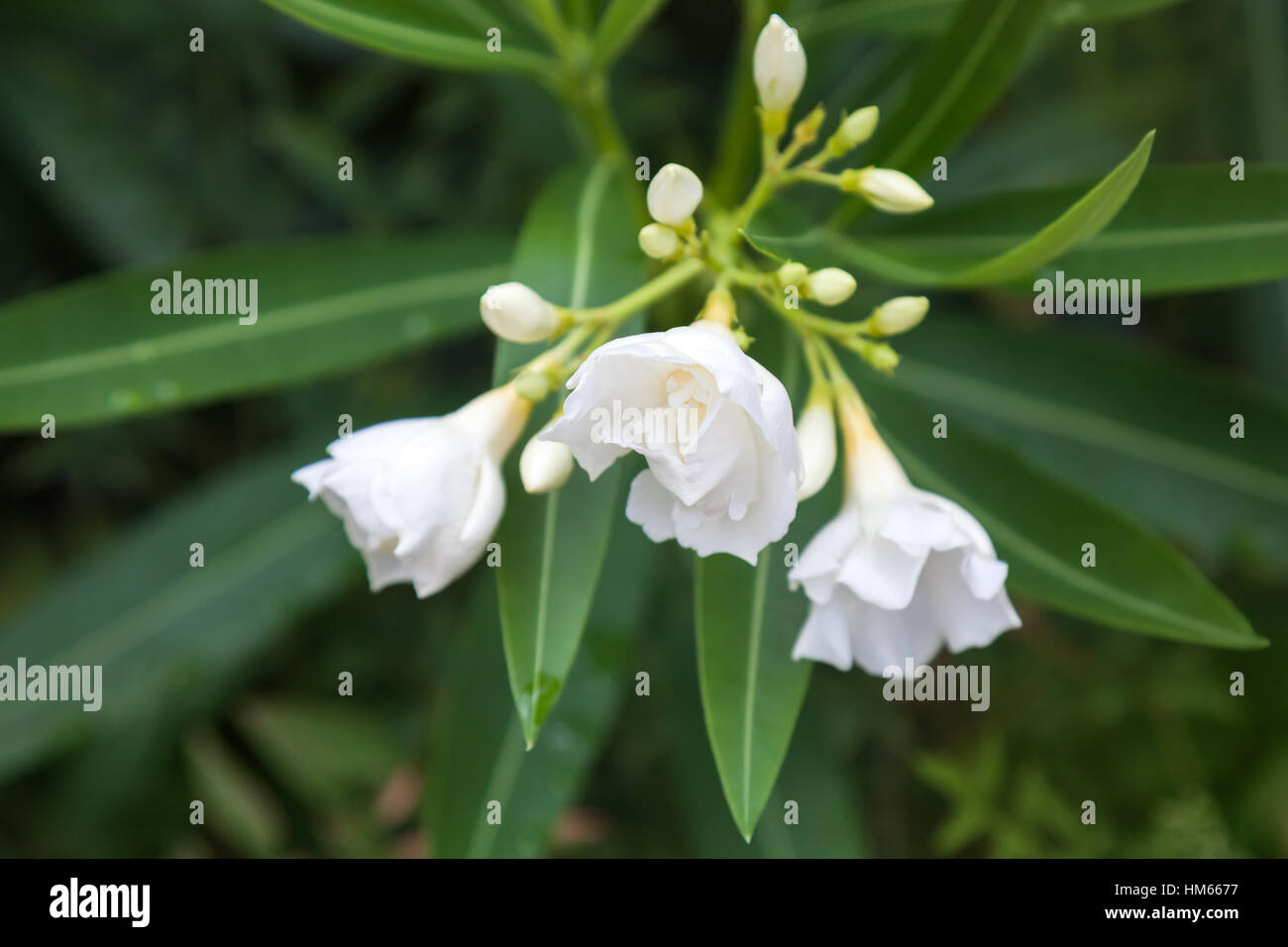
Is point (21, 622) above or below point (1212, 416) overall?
below

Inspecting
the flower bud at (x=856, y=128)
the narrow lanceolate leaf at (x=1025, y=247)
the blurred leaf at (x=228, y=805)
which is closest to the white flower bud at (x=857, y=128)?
the flower bud at (x=856, y=128)

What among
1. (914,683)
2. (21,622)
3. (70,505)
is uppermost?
(70,505)

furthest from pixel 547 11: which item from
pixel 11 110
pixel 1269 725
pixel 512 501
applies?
pixel 1269 725

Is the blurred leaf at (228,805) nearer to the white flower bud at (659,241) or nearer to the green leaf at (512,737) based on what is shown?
the green leaf at (512,737)

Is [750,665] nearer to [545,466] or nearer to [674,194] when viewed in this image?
[545,466]

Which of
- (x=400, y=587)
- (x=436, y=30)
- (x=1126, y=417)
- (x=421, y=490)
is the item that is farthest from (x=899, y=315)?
(x=400, y=587)

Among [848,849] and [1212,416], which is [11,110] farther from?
[1212,416]

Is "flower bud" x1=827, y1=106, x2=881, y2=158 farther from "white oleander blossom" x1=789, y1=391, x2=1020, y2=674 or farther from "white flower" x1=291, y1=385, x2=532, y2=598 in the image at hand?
"white flower" x1=291, y1=385, x2=532, y2=598
